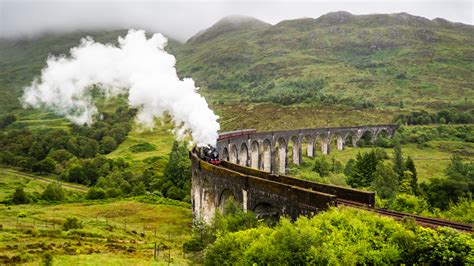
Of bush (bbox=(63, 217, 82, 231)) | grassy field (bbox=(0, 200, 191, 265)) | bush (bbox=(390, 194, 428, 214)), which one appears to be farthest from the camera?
bush (bbox=(63, 217, 82, 231))

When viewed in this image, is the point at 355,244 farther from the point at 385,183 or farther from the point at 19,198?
the point at 19,198

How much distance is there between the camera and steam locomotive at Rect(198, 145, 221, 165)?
41362 millimetres

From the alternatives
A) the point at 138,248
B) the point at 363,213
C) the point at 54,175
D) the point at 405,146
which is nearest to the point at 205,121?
the point at 138,248

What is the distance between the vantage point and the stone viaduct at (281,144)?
61.7 meters

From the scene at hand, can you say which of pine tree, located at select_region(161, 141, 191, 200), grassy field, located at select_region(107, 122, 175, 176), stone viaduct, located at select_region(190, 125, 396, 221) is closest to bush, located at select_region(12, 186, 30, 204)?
A: pine tree, located at select_region(161, 141, 191, 200)

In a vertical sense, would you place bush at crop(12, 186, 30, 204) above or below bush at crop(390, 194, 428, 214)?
below

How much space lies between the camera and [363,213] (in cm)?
1919

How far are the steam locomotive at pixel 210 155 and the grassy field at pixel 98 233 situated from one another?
804 cm

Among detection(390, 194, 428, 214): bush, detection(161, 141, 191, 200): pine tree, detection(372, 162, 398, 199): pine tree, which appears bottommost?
detection(161, 141, 191, 200): pine tree

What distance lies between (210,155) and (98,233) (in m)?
13.3

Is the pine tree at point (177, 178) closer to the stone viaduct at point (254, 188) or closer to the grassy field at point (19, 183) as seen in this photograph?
the stone viaduct at point (254, 188)

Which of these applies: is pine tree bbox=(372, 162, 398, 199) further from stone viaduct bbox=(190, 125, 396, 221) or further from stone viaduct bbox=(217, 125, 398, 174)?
stone viaduct bbox=(217, 125, 398, 174)

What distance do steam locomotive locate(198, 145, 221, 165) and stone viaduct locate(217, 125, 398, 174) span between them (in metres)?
8.06

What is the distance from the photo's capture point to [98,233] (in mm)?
38500
